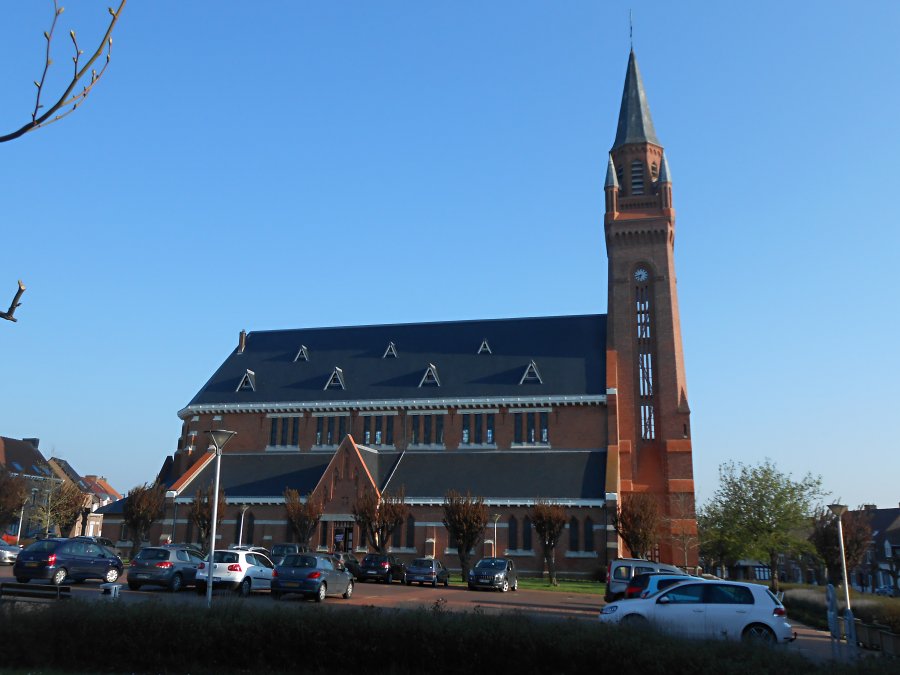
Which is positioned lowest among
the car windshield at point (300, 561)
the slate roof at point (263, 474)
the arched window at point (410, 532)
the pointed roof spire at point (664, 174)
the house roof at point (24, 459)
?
the car windshield at point (300, 561)

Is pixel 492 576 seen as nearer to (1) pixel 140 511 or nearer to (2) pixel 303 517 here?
(2) pixel 303 517

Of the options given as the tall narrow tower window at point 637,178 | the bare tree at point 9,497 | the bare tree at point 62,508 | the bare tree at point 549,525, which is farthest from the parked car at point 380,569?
the tall narrow tower window at point 637,178

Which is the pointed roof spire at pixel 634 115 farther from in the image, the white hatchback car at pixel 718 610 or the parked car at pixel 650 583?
the white hatchback car at pixel 718 610

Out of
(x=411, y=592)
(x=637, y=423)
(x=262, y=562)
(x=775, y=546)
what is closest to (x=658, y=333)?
(x=637, y=423)

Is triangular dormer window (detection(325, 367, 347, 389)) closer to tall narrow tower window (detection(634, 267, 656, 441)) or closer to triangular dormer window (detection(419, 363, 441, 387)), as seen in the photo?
triangular dormer window (detection(419, 363, 441, 387))

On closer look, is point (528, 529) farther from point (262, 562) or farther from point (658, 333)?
point (262, 562)

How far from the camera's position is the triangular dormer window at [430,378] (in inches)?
2254

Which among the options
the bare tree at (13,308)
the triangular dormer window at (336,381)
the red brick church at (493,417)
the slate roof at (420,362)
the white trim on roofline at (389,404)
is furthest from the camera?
the triangular dormer window at (336,381)

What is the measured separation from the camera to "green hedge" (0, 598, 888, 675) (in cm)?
1255

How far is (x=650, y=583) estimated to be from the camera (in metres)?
21.4

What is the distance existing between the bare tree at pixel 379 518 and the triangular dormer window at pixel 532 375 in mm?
13708

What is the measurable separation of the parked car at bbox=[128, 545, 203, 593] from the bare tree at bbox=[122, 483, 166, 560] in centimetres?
2524

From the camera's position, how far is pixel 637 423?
5209 centimetres

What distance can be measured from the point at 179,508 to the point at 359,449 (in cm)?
1354
